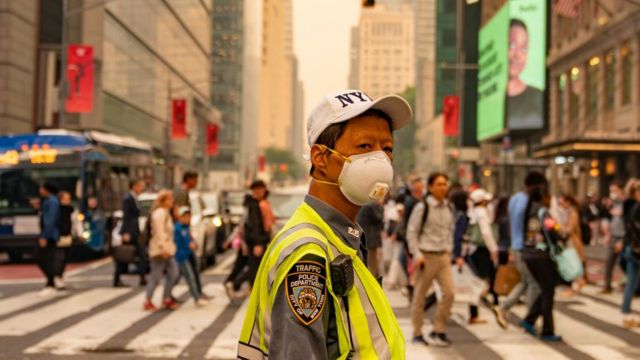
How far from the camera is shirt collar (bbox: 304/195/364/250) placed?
2398 millimetres

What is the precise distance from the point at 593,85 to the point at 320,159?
134 ft

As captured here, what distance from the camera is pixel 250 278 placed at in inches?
465

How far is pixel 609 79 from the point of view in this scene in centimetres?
3762

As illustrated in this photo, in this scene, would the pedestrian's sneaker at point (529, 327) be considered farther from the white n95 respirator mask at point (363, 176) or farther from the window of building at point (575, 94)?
the window of building at point (575, 94)

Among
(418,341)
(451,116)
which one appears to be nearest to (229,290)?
(418,341)

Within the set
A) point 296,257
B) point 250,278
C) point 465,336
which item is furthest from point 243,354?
point 250,278

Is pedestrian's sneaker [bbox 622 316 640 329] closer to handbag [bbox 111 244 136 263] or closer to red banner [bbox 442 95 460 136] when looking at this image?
handbag [bbox 111 244 136 263]

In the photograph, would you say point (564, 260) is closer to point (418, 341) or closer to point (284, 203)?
point (418, 341)

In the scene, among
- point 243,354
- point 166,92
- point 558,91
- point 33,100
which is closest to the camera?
point 243,354

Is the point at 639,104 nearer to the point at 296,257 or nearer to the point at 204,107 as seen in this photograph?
the point at 296,257

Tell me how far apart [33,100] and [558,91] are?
3112cm

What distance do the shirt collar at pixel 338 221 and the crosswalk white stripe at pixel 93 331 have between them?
6.61 m

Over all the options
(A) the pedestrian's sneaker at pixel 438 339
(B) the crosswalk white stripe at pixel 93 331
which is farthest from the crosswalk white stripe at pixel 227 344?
(A) the pedestrian's sneaker at pixel 438 339

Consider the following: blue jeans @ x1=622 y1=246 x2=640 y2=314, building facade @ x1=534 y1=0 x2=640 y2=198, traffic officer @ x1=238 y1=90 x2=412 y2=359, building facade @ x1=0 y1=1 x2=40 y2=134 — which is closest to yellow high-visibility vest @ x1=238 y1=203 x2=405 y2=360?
traffic officer @ x1=238 y1=90 x2=412 y2=359
